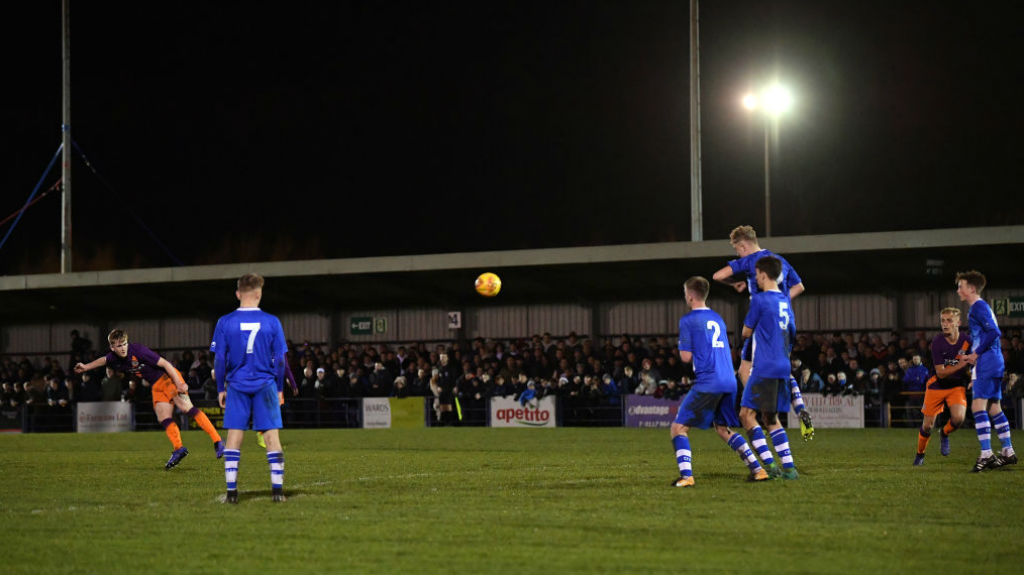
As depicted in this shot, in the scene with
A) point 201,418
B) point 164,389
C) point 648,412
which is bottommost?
point 648,412

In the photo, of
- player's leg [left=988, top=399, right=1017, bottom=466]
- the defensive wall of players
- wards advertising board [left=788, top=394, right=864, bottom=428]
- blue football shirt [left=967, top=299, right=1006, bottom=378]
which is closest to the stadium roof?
the defensive wall of players

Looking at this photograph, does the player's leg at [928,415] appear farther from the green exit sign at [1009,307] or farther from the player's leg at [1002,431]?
the green exit sign at [1009,307]

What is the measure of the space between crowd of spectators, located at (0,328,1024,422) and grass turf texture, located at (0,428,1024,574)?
10.9m

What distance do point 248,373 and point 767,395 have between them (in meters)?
4.67

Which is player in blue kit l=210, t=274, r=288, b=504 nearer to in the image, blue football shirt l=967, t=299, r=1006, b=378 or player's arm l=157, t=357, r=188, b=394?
player's arm l=157, t=357, r=188, b=394

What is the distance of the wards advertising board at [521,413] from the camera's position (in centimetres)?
2984

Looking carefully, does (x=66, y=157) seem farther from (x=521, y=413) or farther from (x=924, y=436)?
(x=924, y=436)

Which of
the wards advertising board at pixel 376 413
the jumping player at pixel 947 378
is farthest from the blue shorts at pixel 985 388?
the wards advertising board at pixel 376 413

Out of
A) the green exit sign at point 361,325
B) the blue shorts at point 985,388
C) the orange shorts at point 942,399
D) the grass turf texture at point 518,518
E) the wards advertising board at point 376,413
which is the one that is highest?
the green exit sign at point 361,325

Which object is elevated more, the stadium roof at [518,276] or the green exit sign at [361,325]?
the stadium roof at [518,276]

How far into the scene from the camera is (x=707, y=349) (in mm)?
11477

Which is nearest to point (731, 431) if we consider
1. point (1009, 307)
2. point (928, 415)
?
point (928, 415)

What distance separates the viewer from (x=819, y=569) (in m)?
6.90

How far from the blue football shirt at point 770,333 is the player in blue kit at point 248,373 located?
428cm
